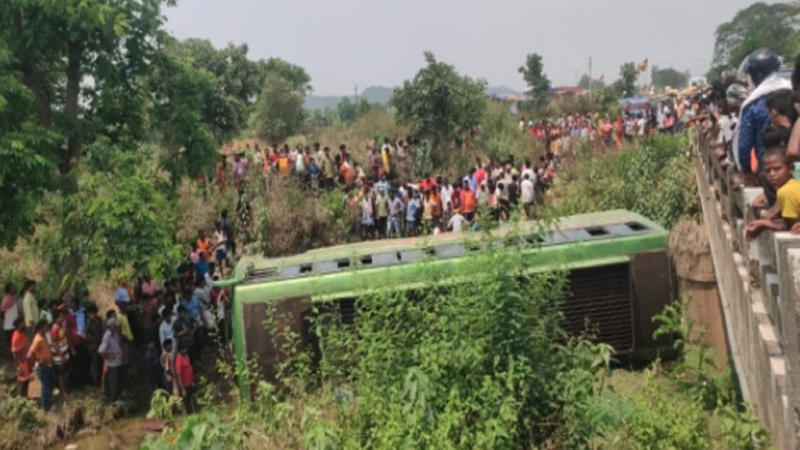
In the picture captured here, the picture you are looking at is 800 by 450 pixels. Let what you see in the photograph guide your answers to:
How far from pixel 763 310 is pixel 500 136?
1815 centimetres

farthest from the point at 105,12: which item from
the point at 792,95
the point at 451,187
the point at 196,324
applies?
the point at 792,95

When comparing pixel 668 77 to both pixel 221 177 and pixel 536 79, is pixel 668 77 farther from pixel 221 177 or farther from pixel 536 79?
pixel 221 177

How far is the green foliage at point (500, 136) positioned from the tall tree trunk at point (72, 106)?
11.5m

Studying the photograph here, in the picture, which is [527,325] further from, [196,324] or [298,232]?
[298,232]

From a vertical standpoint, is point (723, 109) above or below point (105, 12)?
below

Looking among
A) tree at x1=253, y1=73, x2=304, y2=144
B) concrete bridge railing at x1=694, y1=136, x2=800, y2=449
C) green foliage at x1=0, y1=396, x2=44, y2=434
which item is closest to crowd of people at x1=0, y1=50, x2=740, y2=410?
green foliage at x1=0, y1=396, x2=44, y2=434

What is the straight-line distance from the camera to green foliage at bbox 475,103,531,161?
21844mm

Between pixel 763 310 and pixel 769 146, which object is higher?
pixel 769 146

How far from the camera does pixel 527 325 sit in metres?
5.54

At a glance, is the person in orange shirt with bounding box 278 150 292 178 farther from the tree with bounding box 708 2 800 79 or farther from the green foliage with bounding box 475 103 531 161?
the tree with bounding box 708 2 800 79

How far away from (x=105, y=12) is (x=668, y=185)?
30.0 feet

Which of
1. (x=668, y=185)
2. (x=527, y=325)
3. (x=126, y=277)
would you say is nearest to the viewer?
(x=527, y=325)

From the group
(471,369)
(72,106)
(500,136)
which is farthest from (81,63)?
(500,136)

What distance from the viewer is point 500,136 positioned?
2294cm
